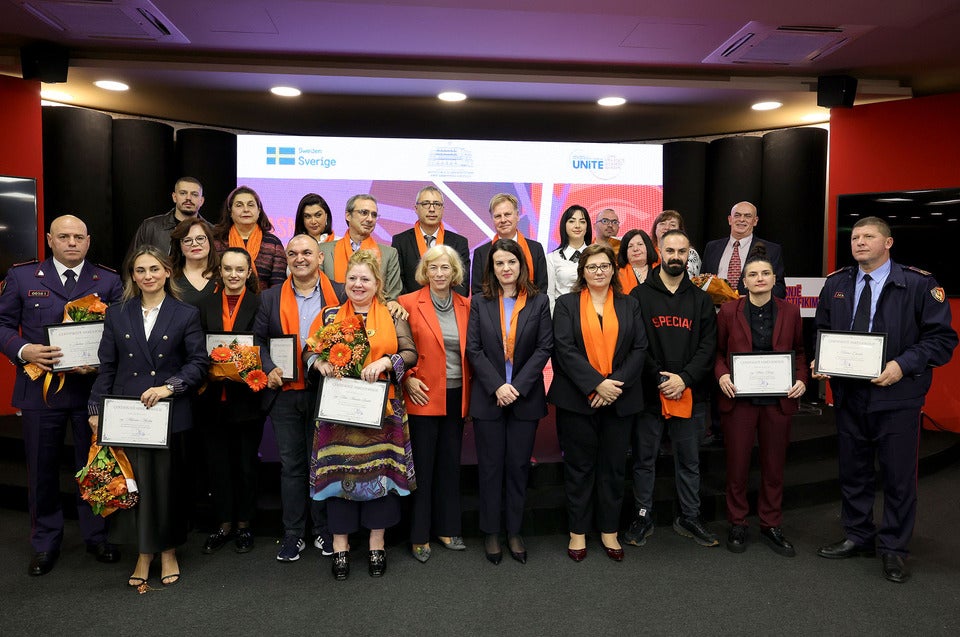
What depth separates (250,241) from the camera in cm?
412

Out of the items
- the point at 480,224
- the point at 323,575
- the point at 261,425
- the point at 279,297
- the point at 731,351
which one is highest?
the point at 480,224

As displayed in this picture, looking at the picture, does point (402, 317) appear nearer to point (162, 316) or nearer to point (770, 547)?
point (162, 316)

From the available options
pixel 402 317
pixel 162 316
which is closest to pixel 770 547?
pixel 402 317

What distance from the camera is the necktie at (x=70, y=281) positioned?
137 inches

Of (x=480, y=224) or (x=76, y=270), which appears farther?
(x=480, y=224)

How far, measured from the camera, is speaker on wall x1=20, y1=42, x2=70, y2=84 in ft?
17.3

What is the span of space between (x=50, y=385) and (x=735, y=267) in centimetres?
454

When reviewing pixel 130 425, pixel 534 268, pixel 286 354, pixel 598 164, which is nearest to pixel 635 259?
pixel 534 268

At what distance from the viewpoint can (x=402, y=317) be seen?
3.48 meters

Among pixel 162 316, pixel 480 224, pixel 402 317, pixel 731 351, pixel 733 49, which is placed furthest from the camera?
pixel 480 224

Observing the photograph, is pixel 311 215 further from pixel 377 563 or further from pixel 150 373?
pixel 377 563

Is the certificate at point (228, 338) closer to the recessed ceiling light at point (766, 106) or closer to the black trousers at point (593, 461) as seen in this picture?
the black trousers at point (593, 461)

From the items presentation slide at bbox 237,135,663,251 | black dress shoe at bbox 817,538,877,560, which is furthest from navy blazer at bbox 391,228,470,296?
black dress shoe at bbox 817,538,877,560

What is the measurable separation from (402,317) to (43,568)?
7.48ft
